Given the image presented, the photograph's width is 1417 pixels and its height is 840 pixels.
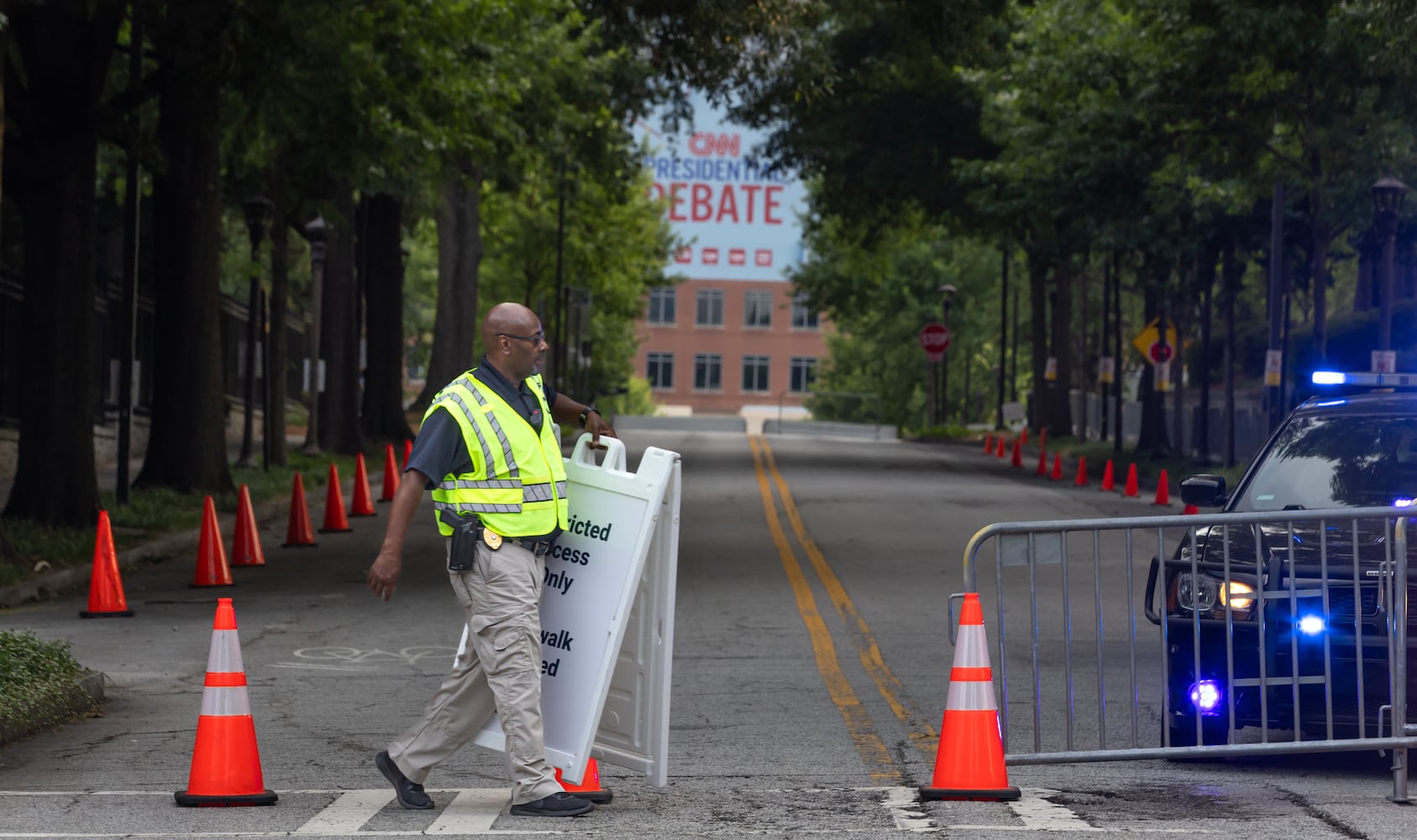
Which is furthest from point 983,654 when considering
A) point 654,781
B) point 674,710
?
point 674,710

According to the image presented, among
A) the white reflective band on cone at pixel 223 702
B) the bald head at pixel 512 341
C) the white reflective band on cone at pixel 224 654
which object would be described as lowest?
the white reflective band on cone at pixel 223 702

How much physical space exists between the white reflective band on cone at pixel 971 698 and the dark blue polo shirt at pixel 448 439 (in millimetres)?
1868

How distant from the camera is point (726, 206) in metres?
110

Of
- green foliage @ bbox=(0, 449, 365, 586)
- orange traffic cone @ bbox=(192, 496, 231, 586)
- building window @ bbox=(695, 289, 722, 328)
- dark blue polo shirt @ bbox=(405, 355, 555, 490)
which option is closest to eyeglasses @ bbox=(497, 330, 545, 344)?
dark blue polo shirt @ bbox=(405, 355, 555, 490)

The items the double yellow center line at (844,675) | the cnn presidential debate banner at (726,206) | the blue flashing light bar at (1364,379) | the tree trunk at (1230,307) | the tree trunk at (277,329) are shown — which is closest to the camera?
the double yellow center line at (844,675)

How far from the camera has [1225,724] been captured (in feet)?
25.9

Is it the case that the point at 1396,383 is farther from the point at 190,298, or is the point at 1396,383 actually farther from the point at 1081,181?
the point at 1081,181

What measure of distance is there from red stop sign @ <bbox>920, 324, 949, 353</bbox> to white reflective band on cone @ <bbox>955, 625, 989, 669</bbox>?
46.2 metres

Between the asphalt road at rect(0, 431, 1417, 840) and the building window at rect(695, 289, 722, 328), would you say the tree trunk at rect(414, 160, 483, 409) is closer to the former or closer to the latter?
the asphalt road at rect(0, 431, 1417, 840)

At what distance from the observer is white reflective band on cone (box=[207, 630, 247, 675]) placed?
283 inches

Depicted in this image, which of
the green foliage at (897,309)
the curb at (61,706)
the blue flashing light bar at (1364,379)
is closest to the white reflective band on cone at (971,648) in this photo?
the blue flashing light bar at (1364,379)

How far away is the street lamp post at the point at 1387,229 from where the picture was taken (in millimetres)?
23266

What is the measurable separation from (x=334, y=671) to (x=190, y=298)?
39.2 ft

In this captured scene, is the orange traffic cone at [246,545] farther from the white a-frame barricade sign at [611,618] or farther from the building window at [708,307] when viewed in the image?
the building window at [708,307]
